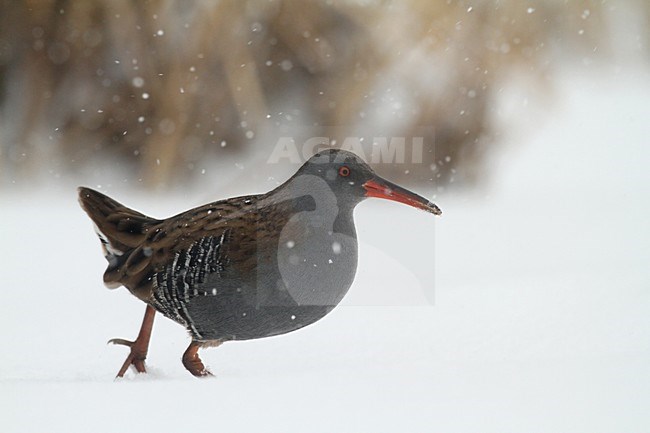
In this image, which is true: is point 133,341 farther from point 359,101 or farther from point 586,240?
point 586,240

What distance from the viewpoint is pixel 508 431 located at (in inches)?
34.8

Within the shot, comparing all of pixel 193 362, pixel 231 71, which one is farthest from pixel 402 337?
pixel 231 71

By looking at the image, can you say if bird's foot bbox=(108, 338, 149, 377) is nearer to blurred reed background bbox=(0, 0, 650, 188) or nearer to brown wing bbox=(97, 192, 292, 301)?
brown wing bbox=(97, 192, 292, 301)

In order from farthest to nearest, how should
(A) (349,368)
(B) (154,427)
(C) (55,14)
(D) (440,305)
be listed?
(C) (55,14), (D) (440,305), (A) (349,368), (B) (154,427)

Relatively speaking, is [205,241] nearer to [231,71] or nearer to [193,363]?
[193,363]

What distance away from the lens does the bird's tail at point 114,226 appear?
1.00 metres

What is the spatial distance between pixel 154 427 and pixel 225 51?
3.38ft

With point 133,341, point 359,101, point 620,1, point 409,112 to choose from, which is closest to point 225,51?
point 359,101

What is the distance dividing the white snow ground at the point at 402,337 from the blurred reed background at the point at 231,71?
12 centimetres

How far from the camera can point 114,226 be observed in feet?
3.34

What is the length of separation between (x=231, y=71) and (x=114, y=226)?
29.1 inches

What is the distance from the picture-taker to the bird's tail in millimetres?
997

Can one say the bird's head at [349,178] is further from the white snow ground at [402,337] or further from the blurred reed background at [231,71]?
the blurred reed background at [231,71]

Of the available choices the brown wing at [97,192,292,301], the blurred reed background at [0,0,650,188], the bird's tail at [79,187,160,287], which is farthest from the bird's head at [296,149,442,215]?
the blurred reed background at [0,0,650,188]
